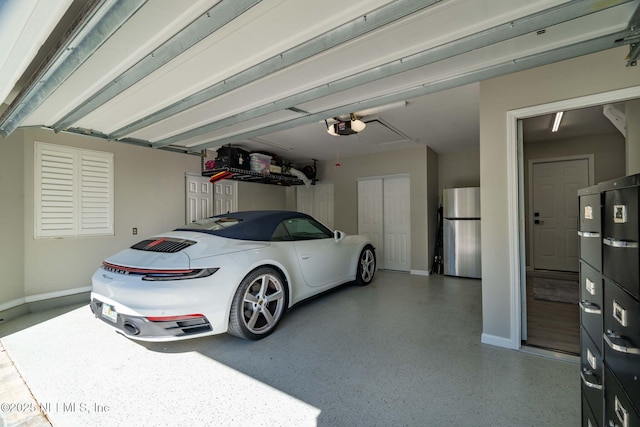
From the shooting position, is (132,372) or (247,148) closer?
(132,372)

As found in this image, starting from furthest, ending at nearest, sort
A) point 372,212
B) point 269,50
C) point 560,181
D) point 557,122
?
point 372,212, point 560,181, point 557,122, point 269,50

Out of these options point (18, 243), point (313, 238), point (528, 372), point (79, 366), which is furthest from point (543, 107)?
point (18, 243)

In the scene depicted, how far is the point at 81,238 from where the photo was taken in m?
3.59

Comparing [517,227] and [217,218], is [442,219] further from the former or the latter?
[217,218]

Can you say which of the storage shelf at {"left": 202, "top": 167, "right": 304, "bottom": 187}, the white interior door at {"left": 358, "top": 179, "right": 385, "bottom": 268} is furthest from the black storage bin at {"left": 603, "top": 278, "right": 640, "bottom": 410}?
the white interior door at {"left": 358, "top": 179, "right": 385, "bottom": 268}

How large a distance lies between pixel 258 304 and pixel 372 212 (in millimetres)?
4021

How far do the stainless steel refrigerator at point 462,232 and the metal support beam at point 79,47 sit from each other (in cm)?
534

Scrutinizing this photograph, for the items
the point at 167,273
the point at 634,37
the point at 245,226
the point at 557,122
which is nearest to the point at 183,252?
the point at 167,273

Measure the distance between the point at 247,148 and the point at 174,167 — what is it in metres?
1.37

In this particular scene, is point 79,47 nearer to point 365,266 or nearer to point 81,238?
point 81,238

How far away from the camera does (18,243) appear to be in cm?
313

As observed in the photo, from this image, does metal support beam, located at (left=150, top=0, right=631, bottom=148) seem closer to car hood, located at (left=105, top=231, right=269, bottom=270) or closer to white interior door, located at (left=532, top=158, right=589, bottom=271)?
car hood, located at (left=105, top=231, right=269, bottom=270)

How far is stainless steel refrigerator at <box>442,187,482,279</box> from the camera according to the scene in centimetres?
499

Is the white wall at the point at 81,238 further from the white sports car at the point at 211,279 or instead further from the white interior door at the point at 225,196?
the white sports car at the point at 211,279
